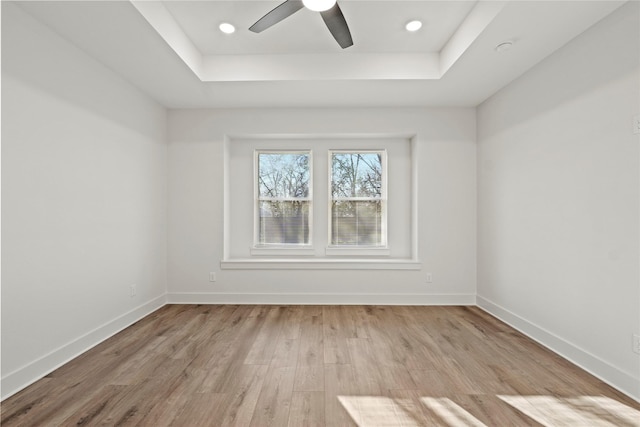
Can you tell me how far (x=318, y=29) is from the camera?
9.18 feet

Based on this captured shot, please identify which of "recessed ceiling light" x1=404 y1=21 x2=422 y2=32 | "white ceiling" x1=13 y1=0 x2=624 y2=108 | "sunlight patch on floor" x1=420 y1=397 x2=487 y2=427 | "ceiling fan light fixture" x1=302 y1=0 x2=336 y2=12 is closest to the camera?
"sunlight patch on floor" x1=420 y1=397 x2=487 y2=427

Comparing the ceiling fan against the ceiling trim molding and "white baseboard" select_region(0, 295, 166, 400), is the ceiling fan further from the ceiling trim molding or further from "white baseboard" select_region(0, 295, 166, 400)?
"white baseboard" select_region(0, 295, 166, 400)

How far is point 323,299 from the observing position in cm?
402

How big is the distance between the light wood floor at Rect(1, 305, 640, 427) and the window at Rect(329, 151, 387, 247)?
145cm

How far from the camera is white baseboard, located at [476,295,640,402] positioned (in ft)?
6.61

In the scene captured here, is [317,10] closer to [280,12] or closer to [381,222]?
[280,12]

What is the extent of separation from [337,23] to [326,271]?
2858mm

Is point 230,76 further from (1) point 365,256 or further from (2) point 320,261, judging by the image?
(1) point 365,256

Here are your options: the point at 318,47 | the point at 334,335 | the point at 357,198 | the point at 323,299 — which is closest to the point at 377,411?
the point at 334,335

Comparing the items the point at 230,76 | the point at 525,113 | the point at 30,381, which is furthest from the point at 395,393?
the point at 230,76

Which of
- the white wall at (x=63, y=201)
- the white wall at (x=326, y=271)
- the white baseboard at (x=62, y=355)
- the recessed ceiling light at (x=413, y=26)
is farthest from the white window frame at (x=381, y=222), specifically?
the white baseboard at (x=62, y=355)

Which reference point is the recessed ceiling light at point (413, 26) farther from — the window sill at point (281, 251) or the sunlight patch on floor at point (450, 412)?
the sunlight patch on floor at point (450, 412)

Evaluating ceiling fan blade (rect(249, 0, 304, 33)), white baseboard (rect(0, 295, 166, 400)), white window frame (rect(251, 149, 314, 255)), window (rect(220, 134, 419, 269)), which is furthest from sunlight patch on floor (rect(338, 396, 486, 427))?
ceiling fan blade (rect(249, 0, 304, 33))

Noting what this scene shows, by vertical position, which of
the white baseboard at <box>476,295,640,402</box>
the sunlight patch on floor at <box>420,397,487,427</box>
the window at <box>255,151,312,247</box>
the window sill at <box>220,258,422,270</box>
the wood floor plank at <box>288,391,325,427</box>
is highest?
the window at <box>255,151,312,247</box>
